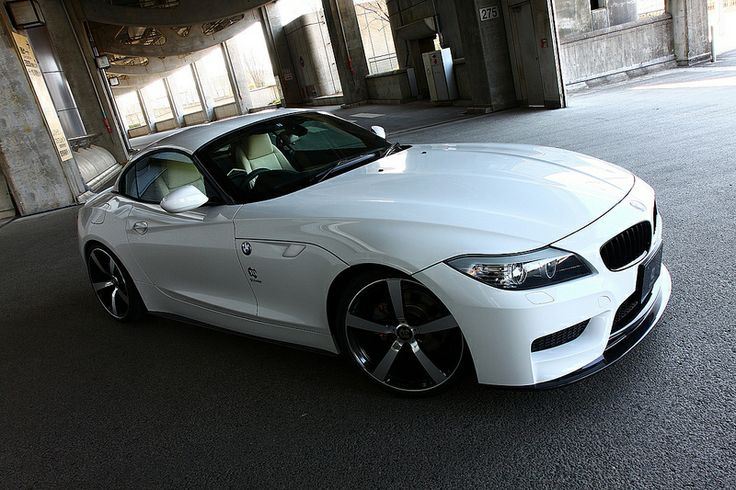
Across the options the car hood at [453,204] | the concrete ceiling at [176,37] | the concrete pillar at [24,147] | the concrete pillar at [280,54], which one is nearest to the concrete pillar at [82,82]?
the concrete pillar at [24,147]

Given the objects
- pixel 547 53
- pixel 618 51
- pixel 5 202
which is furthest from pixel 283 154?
pixel 618 51

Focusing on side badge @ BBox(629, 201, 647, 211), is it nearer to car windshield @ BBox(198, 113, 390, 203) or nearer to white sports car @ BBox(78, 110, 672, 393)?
white sports car @ BBox(78, 110, 672, 393)

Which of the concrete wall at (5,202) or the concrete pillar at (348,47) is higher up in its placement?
the concrete pillar at (348,47)

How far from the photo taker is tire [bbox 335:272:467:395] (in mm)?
2578

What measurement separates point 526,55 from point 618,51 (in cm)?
411

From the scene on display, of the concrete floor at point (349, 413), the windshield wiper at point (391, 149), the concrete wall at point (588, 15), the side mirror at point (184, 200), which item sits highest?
the concrete wall at point (588, 15)

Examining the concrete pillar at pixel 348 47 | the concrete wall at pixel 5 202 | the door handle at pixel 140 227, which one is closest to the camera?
the door handle at pixel 140 227

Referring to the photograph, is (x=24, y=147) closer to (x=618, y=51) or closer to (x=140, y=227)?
(x=140, y=227)

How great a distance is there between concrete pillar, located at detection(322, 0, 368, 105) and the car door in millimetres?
22623

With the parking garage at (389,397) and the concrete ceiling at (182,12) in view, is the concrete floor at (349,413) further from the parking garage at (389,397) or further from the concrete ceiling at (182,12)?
the concrete ceiling at (182,12)

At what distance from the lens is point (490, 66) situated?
1337cm

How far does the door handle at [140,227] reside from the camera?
393 cm

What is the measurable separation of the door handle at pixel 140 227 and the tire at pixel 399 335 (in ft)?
5.90

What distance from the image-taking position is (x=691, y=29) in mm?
15305
